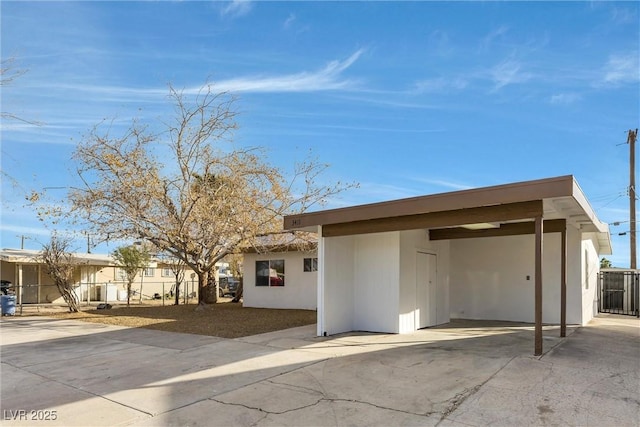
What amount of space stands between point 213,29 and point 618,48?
10.8 metres

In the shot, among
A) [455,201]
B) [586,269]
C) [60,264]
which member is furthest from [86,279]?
[586,269]

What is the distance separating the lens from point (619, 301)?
17.8 m

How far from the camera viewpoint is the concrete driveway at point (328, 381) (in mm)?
5051

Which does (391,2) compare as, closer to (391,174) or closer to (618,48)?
(618,48)

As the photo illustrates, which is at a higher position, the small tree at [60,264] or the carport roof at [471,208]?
the carport roof at [471,208]

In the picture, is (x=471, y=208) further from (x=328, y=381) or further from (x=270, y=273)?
(x=270, y=273)

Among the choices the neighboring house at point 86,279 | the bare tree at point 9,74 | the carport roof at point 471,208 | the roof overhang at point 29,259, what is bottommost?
the neighboring house at point 86,279

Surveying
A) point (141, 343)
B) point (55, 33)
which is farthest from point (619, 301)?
point (55, 33)

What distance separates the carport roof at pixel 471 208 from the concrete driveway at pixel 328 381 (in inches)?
96.7

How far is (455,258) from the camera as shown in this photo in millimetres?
14453

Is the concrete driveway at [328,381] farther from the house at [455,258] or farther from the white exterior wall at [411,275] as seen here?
the house at [455,258]

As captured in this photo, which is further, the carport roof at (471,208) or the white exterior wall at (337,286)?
the white exterior wall at (337,286)

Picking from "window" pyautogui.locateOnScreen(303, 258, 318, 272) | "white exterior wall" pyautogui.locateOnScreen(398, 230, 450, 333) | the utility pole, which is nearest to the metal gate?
the utility pole

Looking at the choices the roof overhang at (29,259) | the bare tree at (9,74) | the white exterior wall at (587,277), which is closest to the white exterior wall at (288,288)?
the roof overhang at (29,259)
